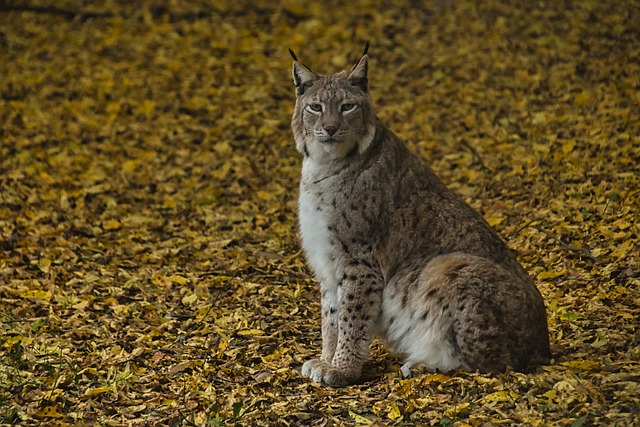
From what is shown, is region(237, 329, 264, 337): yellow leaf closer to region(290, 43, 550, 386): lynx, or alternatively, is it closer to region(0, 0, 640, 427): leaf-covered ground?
region(0, 0, 640, 427): leaf-covered ground

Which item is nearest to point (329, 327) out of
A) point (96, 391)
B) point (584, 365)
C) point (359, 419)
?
point (359, 419)

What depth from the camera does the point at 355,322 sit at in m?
6.23

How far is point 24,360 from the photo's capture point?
654cm

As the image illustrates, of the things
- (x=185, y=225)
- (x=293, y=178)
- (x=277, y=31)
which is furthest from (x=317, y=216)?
(x=277, y=31)

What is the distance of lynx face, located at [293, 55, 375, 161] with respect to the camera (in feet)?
21.0

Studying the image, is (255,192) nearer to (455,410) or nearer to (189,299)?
(189,299)

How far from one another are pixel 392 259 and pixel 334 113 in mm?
1133

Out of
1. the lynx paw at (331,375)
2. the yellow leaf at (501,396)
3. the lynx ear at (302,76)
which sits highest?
the lynx ear at (302,76)

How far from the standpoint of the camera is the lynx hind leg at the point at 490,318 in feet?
19.0

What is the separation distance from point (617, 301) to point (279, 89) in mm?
6985

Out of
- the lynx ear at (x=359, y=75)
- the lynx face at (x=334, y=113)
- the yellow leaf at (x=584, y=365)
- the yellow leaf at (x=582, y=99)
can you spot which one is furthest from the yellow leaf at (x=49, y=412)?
the yellow leaf at (x=582, y=99)

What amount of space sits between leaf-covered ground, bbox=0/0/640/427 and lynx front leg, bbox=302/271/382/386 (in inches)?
7.9

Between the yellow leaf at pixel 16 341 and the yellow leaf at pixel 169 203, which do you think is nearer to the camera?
the yellow leaf at pixel 16 341

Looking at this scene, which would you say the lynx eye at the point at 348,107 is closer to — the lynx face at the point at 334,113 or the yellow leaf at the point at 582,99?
the lynx face at the point at 334,113
